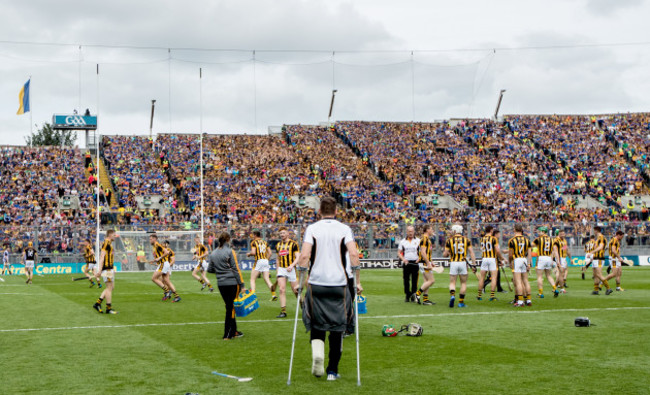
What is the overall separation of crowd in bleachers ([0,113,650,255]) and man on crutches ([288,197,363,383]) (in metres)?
35.2

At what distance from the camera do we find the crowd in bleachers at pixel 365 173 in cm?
5228

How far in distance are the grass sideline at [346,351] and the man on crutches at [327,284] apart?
497 millimetres

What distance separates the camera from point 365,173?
60031mm

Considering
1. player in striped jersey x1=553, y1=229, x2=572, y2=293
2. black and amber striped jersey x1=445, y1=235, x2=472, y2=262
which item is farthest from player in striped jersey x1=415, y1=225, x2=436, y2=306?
player in striped jersey x1=553, y1=229, x2=572, y2=293

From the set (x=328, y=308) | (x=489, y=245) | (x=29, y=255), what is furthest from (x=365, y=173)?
(x=328, y=308)

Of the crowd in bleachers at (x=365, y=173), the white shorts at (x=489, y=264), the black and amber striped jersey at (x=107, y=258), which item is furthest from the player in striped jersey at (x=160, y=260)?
the crowd in bleachers at (x=365, y=173)

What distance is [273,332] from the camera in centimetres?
1428

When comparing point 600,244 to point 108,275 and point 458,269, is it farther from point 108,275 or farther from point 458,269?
point 108,275

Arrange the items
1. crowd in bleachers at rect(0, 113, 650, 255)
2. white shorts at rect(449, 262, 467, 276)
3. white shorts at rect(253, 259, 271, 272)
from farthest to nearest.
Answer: crowd in bleachers at rect(0, 113, 650, 255) < white shorts at rect(253, 259, 271, 272) < white shorts at rect(449, 262, 467, 276)

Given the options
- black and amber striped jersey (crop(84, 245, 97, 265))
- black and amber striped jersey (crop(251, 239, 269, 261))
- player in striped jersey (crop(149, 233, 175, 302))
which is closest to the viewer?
black and amber striped jersey (crop(251, 239, 269, 261))

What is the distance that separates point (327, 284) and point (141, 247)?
3503 centimetres

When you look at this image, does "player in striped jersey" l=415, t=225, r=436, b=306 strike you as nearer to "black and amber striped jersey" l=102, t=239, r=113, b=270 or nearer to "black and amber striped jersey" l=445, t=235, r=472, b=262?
"black and amber striped jersey" l=445, t=235, r=472, b=262

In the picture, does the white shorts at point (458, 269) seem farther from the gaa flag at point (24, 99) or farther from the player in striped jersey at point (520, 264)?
the gaa flag at point (24, 99)

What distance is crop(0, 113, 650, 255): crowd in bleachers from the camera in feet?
172
